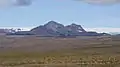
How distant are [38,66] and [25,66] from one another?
6.13 ft

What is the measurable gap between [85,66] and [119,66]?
4.37 meters

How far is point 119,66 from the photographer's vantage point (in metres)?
43.5

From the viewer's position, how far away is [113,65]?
4456 cm

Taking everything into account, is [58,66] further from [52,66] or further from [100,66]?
[100,66]

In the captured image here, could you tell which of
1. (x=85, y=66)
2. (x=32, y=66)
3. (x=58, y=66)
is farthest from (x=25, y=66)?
(x=85, y=66)

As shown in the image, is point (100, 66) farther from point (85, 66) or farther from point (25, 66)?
Answer: point (25, 66)

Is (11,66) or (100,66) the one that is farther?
(11,66)

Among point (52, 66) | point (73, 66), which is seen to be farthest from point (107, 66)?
point (52, 66)

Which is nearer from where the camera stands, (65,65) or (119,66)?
(119,66)

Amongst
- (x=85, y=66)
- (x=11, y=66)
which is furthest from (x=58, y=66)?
(x=11, y=66)

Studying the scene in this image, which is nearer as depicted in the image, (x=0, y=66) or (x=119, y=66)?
(x=119, y=66)

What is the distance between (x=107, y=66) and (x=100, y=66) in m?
0.93

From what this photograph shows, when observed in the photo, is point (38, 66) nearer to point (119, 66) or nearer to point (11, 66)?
point (11, 66)

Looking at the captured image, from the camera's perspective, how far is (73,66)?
1797 inches
